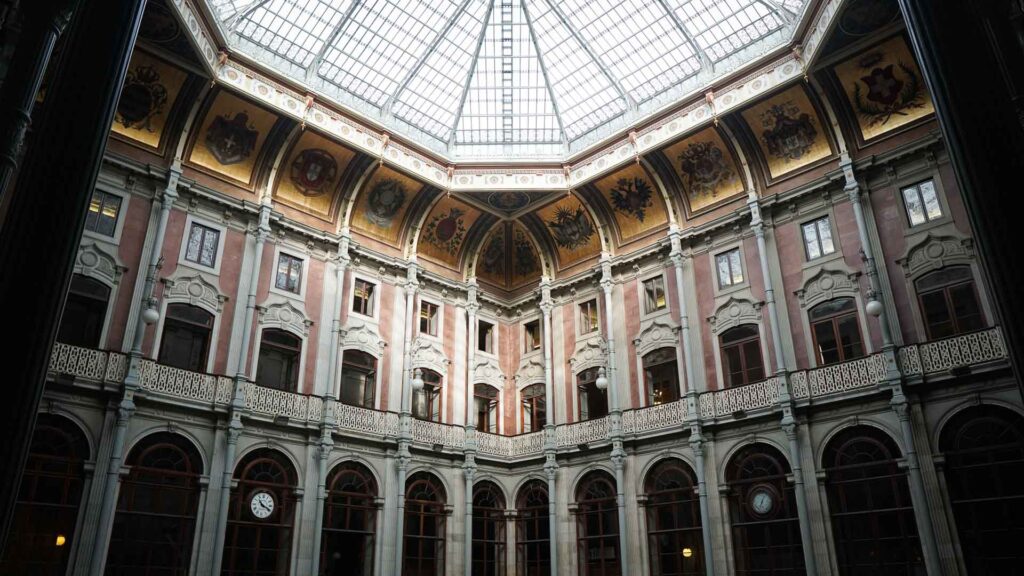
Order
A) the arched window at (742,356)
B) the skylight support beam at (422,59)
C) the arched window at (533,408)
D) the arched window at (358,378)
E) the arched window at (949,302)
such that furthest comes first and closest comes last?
the arched window at (533,408), the skylight support beam at (422,59), the arched window at (358,378), the arched window at (742,356), the arched window at (949,302)

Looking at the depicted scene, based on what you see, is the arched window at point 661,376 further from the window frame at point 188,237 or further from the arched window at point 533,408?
the window frame at point 188,237

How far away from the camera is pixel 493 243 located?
98.0 ft

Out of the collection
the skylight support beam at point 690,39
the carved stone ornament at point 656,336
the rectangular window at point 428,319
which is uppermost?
the skylight support beam at point 690,39

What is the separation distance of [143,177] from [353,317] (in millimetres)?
7936

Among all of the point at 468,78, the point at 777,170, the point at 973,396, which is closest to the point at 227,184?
the point at 468,78

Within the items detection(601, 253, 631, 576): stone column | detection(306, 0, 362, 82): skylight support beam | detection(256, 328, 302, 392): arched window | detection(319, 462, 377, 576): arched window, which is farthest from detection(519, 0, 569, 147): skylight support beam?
detection(319, 462, 377, 576): arched window

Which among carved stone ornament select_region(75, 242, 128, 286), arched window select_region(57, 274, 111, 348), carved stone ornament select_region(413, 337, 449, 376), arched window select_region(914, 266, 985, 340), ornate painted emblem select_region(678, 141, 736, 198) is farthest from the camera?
carved stone ornament select_region(413, 337, 449, 376)

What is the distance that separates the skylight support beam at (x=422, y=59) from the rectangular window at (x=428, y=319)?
24.6 feet

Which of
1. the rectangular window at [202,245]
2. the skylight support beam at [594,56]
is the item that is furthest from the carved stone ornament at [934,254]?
the rectangular window at [202,245]

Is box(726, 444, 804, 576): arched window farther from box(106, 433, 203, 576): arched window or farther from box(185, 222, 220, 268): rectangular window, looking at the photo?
box(185, 222, 220, 268): rectangular window

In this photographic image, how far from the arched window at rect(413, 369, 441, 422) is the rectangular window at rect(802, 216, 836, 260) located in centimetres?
1380

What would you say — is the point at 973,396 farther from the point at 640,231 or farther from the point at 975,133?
the point at 640,231

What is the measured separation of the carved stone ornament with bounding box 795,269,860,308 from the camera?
20.5 metres

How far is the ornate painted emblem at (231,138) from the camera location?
875 inches
